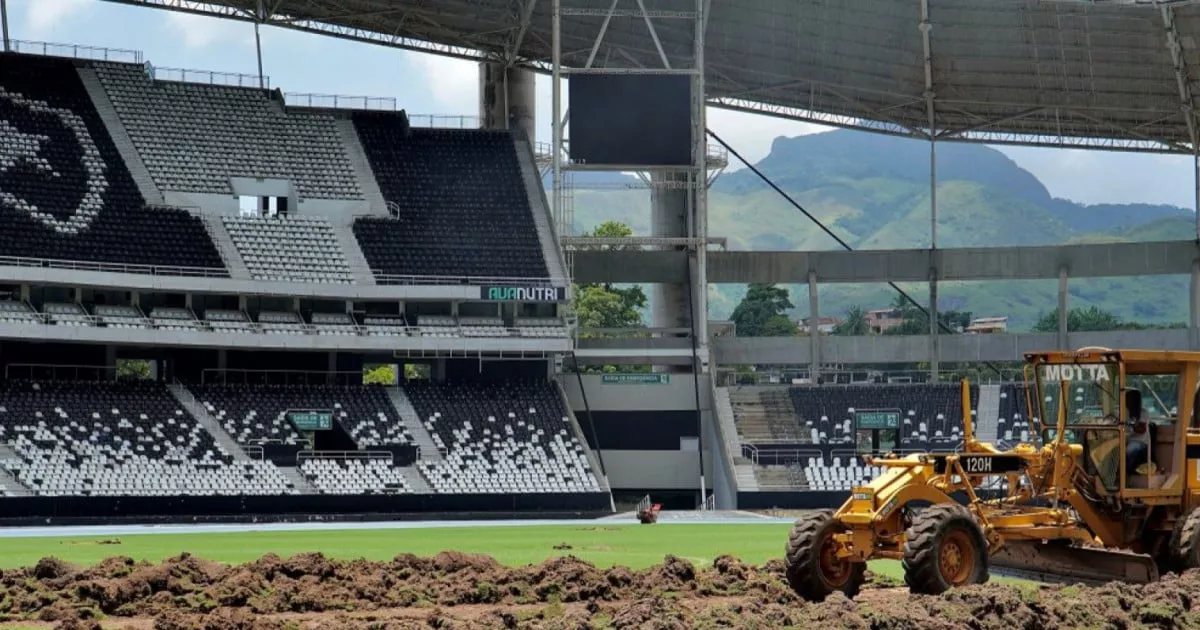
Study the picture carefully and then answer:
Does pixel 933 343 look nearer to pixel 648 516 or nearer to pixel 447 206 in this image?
pixel 447 206

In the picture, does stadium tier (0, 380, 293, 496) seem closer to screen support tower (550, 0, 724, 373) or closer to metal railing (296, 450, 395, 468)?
metal railing (296, 450, 395, 468)

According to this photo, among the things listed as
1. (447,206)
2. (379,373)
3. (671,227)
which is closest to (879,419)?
(671,227)

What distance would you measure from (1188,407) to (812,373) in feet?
149

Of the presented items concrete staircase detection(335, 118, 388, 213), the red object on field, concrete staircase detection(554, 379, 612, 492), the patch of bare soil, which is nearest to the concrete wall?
concrete staircase detection(554, 379, 612, 492)

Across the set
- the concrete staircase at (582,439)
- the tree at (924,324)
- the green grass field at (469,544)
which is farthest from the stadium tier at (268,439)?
the tree at (924,324)

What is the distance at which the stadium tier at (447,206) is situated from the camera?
61.2m

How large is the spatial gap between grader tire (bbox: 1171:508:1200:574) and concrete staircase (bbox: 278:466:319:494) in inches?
1371

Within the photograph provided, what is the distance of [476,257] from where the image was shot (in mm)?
61656

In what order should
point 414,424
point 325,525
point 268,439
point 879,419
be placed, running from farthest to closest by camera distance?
point 879,419 → point 414,424 → point 268,439 → point 325,525

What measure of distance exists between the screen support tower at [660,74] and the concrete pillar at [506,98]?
72.1 inches

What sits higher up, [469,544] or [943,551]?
[943,551]

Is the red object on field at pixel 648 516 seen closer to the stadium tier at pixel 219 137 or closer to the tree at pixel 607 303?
the stadium tier at pixel 219 137

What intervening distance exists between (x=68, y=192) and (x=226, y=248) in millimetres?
5522

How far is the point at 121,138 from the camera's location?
6169 centimetres
